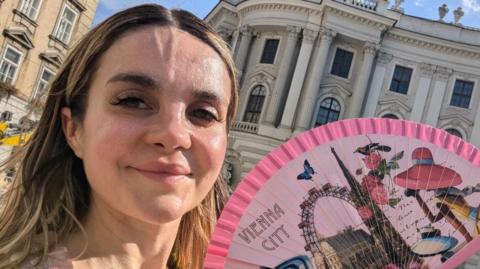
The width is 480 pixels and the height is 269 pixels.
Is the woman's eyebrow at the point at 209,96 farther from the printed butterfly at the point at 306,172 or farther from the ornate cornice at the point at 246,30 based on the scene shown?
the ornate cornice at the point at 246,30

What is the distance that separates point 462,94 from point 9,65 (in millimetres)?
21814

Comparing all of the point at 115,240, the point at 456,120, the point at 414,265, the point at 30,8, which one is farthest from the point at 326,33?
the point at 115,240

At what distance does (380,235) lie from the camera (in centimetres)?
276

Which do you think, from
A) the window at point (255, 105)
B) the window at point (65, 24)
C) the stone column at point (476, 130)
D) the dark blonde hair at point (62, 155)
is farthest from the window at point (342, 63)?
the dark blonde hair at point (62, 155)

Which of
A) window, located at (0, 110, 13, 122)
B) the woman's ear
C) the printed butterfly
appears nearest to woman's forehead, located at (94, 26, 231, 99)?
the woman's ear

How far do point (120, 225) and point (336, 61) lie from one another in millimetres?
28076

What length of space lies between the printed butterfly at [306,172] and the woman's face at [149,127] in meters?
0.94

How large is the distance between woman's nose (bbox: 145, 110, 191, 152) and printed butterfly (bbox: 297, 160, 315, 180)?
105 cm

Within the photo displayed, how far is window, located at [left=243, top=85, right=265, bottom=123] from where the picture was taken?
93.4 feet

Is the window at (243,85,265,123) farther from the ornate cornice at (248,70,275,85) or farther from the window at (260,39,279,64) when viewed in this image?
the window at (260,39,279,64)

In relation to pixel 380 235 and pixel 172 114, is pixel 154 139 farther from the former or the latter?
pixel 380 235

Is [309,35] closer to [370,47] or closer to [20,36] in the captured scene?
[370,47]

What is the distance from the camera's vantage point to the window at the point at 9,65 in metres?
19.7

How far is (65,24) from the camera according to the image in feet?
73.3
